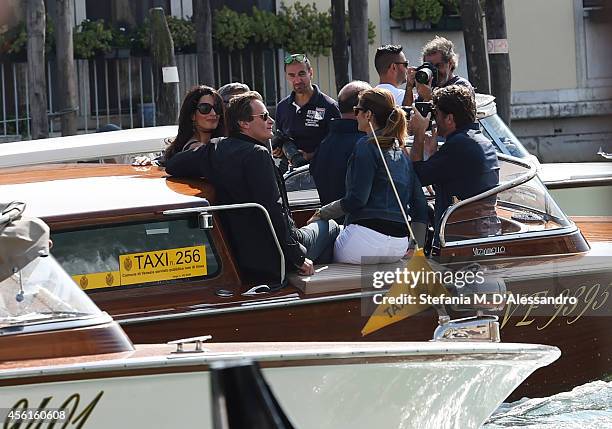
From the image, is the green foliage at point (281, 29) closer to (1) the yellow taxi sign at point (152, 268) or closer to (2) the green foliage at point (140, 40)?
(2) the green foliage at point (140, 40)

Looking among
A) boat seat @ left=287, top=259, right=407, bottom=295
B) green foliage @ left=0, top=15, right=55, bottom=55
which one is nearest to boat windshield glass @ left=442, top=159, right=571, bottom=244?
boat seat @ left=287, top=259, right=407, bottom=295

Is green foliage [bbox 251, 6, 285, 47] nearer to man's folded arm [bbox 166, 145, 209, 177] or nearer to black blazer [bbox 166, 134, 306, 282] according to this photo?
man's folded arm [bbox 166, 145, 209, 177]

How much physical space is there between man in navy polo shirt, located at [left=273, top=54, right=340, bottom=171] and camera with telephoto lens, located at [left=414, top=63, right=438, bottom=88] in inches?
28.8

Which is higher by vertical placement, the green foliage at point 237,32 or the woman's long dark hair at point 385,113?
the green foliage at point 237,32

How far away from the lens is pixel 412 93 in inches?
310

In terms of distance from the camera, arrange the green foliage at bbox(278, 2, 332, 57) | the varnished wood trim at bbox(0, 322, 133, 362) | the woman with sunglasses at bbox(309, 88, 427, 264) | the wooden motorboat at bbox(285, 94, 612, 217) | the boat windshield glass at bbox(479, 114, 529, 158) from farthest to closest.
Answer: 1. the green foliage at bbox(278, 2, 332, 57)
2. the boat windshield glass at bbox(479, 114, 529, 158)
3. the wooden motorboat at bbox(285, 94, 612, 217)
4. the woman with sunglasses at bbox(309, 88, 427, 264)
5. the varnished wood trim at bbox(0, 322, 133, 362)

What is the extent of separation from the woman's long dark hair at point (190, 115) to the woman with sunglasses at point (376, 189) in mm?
767

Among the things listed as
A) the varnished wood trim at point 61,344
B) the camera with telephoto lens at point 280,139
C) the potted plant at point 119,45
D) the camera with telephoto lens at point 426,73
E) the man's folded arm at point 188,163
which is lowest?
the varnished wood trim at point 61,344

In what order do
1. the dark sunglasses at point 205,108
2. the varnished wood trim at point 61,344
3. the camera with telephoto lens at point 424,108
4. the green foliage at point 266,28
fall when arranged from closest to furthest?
the varnished wood trim at point 61,344, the dark sunglasses at point 205,108, the camera with telephoto lens at point 424,108, the green foliage at point 266,28

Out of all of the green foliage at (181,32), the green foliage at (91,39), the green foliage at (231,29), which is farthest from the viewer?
the green foliage at (231,29)

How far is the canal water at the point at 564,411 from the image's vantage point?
6.23 m

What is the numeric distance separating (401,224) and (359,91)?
82 centimetres

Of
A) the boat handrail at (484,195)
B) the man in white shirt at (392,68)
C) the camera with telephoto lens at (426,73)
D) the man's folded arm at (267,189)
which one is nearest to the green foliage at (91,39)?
the man in white shirt at (392,68)

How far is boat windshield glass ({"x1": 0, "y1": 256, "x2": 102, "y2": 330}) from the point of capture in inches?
175
